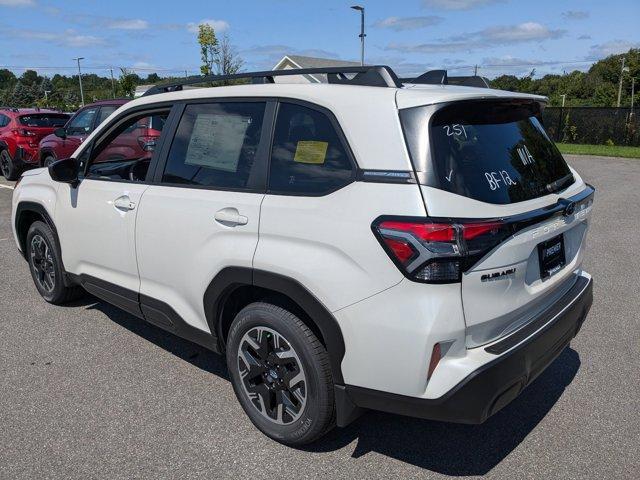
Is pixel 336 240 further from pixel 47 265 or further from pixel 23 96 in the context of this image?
pixel 23 96

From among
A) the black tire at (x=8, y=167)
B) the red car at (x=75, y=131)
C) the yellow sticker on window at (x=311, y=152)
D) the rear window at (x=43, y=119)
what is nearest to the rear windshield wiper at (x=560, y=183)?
the yellow sticker on window at (x=311, y=152)

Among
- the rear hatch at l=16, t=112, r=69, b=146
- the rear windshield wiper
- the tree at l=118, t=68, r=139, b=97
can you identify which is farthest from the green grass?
the tree at l=118, t=68, r=139, b=97

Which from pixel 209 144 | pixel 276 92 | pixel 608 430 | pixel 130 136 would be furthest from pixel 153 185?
pixel 130 136

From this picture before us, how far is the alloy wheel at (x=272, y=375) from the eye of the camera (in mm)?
2713

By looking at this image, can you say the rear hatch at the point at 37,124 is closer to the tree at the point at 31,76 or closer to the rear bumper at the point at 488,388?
the rear bumper at the point at 488,388

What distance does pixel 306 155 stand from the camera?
2.66 meters

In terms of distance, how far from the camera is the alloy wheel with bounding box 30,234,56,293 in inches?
185

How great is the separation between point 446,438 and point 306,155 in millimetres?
1679

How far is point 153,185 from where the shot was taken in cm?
342

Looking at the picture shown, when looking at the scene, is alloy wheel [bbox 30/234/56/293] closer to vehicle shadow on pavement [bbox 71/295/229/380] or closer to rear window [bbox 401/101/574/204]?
vehicle shadow on pavement [bbox 71/295/229/380]

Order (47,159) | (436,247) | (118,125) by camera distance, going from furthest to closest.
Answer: (47,159)
(118,125)
(436,247)

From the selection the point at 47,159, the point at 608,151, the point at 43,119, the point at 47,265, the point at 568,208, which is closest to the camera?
the point at 568,208

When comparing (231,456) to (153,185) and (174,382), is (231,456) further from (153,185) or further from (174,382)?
(153,185)

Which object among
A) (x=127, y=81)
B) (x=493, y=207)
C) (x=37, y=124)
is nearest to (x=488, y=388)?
(x=493, y=207)
